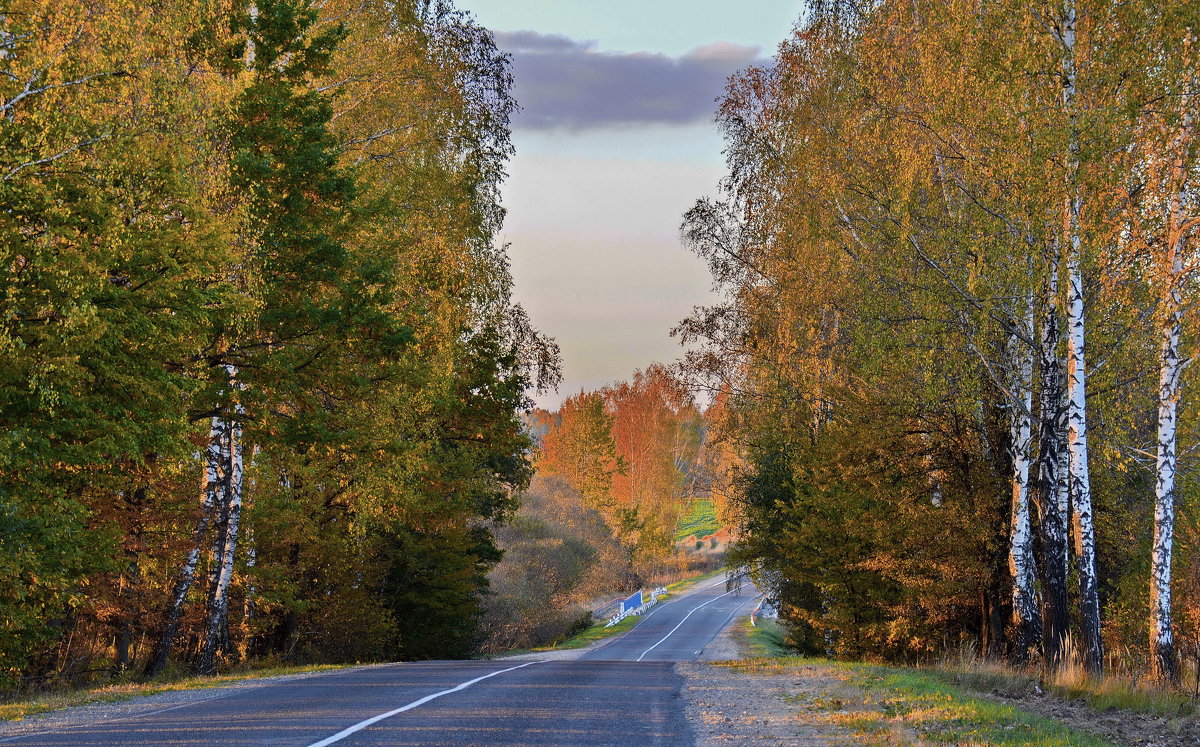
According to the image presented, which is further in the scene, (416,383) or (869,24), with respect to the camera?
(869,24)

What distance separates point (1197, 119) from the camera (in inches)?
534

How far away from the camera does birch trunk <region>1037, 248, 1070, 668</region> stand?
1485 centimetres

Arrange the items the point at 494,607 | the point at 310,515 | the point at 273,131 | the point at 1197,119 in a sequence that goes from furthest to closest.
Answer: the point at 494,607 < the point at 310,515 < the point at 273,131 < the point at 1197,119

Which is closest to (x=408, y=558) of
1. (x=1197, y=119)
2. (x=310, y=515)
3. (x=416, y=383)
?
(x=310, y=515)

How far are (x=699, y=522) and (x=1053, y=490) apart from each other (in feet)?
415

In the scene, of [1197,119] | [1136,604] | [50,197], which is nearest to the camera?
[50,197]

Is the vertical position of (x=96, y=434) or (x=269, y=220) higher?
(x=269, y=220)

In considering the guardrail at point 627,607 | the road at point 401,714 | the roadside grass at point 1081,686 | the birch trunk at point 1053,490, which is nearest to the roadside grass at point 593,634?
the guardrail at point 627,607

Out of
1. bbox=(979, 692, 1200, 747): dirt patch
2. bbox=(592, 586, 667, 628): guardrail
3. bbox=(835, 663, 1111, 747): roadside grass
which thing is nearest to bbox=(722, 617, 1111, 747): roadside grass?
bbox=(835, 663, 1111, 747): roadside grass

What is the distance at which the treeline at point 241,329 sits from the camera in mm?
12906

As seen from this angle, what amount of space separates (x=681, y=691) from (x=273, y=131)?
12335 mm

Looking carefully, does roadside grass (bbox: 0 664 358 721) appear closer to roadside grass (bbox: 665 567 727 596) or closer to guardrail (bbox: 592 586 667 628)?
guardrail (bbox: 592 586 667 628)

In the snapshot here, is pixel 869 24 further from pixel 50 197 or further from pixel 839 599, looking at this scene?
pixel 50 197

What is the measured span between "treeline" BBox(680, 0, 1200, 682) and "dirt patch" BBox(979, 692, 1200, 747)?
238 centimetres
